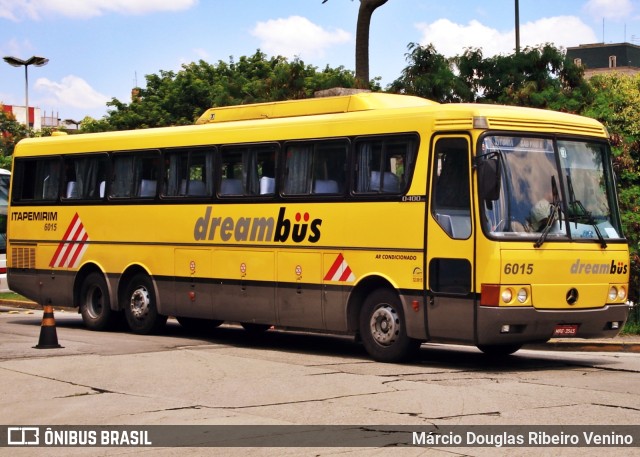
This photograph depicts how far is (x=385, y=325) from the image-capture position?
15.9 m

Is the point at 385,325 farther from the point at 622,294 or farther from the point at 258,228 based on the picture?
the point at 622,294

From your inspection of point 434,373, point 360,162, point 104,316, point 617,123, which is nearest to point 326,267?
point 360,162

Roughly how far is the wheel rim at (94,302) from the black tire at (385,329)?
262 inches

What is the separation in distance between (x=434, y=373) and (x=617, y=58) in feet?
372

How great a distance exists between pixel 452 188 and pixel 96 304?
8.70 meters

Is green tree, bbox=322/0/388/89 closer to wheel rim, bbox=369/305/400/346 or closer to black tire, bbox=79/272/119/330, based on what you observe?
black tire, bbox=79/272/119/330

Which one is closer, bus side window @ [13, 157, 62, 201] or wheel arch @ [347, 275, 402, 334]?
wheel arch @ [347, 275, 402, 334]

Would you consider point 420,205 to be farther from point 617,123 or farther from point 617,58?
point 617,58

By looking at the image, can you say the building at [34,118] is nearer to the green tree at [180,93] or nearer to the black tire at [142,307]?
the green tree at [180,93]

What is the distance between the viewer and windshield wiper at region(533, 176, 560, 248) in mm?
14734

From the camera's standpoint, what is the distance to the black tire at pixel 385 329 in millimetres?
15609

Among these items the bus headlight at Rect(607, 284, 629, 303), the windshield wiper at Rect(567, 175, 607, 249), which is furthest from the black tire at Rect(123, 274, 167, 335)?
the bus headlight at Rect(607, 284, 629, 303)

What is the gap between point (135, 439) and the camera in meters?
10.0

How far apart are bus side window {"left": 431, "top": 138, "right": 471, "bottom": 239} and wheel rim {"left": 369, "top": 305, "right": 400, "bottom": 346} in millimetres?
1499
